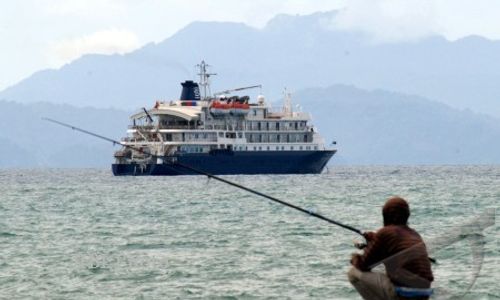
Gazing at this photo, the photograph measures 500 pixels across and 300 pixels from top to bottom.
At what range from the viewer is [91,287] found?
29.6 m

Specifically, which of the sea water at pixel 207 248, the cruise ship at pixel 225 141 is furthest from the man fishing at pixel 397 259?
the cruise ship at pixel 225 141

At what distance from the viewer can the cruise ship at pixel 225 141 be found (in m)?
131

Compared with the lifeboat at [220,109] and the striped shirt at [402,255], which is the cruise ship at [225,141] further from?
the striped shirt at [402,255]

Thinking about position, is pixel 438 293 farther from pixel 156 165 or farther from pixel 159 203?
pixel 156 165

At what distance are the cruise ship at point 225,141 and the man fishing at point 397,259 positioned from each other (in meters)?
112

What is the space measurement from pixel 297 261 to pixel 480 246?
18.8m

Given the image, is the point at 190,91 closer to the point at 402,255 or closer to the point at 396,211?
the point at 396,211

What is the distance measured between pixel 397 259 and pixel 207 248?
24.6m

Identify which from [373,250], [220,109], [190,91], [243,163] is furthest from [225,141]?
[373,250]

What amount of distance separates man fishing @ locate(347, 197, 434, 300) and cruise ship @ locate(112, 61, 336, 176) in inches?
4413

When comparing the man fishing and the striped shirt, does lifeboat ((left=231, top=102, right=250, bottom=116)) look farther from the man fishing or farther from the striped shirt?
the striped shirt

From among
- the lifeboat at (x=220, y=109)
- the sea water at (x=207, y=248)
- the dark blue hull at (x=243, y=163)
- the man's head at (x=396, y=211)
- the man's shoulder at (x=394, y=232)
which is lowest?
the sea water at (x=207, y=248)

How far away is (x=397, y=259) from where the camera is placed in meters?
15.0

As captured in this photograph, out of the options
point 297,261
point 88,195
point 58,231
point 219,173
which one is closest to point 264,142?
point 219,173
